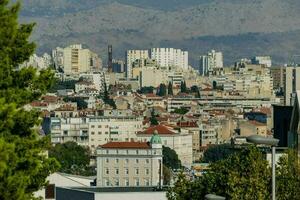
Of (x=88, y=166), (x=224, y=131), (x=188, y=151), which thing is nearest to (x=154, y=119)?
(x=224, y=131)

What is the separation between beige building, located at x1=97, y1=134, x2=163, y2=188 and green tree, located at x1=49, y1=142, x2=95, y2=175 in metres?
3.00

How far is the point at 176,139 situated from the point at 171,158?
16.2m

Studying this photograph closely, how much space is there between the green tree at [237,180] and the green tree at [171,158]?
11825 cm

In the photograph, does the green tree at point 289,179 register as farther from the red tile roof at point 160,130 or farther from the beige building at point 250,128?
the beige building at point 250,128

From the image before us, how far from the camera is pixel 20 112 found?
1714cm

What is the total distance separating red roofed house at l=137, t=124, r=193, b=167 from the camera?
529 feet

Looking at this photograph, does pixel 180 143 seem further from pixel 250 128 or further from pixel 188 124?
pixel 188 124

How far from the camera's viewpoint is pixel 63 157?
461ft

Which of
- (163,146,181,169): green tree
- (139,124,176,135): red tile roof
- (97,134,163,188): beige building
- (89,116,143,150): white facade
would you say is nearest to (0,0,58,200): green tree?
(97,134,163,188): beige building

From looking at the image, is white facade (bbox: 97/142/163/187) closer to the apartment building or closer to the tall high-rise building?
the apartment building

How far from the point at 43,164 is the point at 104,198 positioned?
17.1 metres

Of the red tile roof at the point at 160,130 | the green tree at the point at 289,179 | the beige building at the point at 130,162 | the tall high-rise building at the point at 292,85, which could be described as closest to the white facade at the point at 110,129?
the red tile roof at the point at 160,130

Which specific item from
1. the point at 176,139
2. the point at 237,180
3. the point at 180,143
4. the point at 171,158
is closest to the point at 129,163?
the point at 171,158

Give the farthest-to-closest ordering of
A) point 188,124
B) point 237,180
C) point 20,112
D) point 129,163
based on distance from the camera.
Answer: point 188,124 → point 129,163 → point 237,180 → point 20,112
